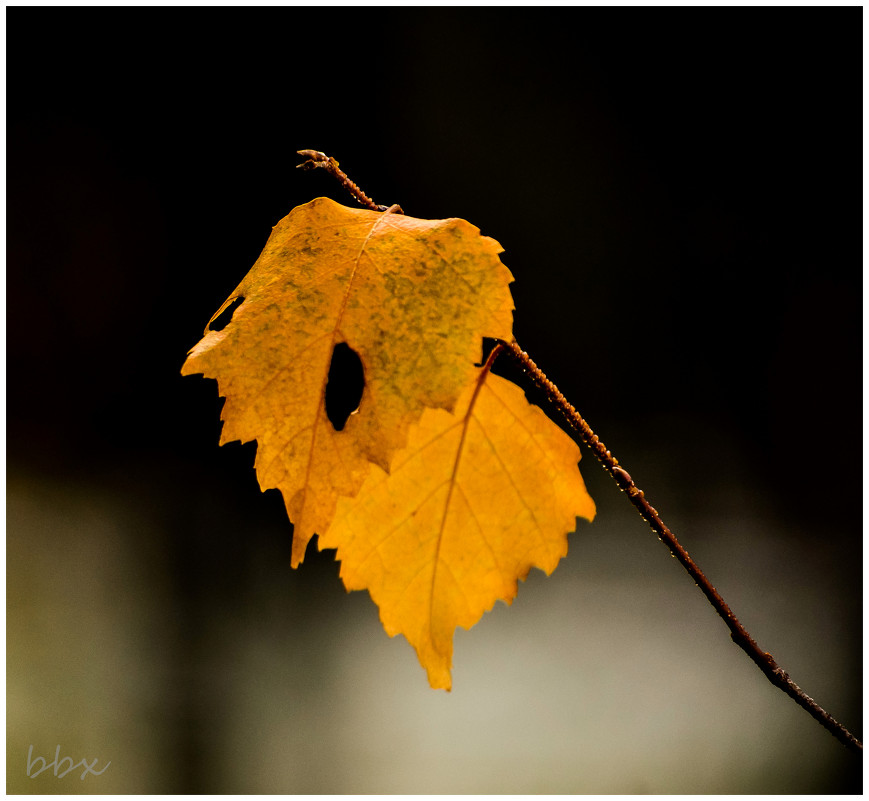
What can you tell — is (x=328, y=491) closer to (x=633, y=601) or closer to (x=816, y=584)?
(x=633, y=601)

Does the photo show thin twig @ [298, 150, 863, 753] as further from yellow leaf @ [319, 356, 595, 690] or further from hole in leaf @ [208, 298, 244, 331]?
hole in leaf @ [208, 298, 244, 331]

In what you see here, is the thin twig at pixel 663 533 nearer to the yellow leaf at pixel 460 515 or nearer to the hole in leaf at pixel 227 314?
the yellow leaf at pixel 460 515

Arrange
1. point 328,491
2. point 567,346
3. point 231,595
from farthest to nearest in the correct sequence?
point 231,595 < point 567,346 < point 328,491

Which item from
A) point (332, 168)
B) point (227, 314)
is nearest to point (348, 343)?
point (332, 168)

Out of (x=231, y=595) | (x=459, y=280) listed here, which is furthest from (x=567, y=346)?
(x=459, y=280)

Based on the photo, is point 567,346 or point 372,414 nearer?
point 372,414

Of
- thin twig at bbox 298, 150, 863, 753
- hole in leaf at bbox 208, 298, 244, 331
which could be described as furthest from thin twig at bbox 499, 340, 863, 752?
hole in leaf at bbox 208, 298, 244, 331

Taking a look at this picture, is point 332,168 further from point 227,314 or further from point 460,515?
point 227,314
